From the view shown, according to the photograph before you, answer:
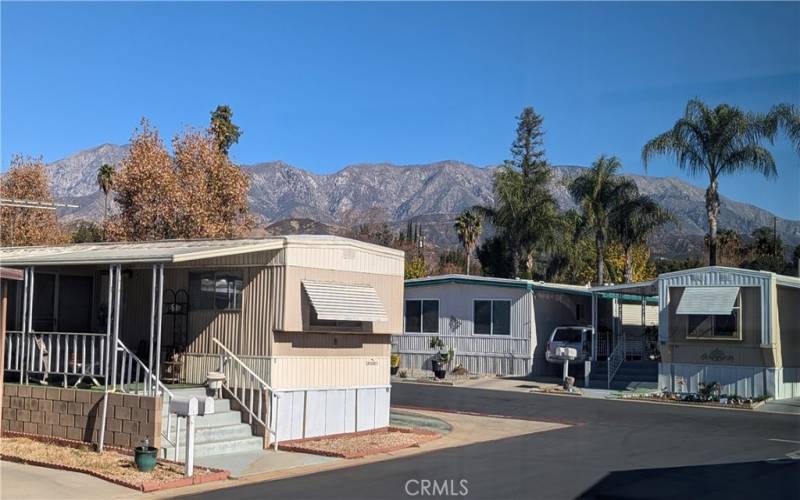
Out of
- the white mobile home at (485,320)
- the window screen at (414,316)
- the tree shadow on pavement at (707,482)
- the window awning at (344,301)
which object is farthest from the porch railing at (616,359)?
the tree shadow on pavement at (707,482)

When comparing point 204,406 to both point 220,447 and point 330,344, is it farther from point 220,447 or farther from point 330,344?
point 330,344

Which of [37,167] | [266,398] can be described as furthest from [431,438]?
[37,167]

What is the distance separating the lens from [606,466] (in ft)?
46.8

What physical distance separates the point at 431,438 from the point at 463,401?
25.8ft

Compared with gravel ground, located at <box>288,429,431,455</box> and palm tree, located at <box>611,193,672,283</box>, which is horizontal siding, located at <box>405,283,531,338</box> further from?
gravel ground, located at <box>288,429,431,455</box>

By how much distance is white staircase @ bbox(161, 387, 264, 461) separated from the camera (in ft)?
48.0

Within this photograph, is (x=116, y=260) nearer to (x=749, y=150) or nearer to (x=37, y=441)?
(x=37, y=441)

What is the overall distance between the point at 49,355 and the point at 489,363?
2023 cm

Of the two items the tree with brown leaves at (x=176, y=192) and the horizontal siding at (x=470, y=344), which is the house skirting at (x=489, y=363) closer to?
the horizontal siding at (x=470, y=344)

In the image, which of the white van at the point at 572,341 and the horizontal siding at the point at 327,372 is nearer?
the horizontal siding at the point at 327,372

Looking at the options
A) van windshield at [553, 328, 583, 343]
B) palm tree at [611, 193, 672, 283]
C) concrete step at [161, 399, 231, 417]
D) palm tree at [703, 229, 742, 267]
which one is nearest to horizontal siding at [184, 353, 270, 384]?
concrete step at [161, 399, 231, 417]

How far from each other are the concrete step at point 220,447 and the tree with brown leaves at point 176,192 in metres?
17.9

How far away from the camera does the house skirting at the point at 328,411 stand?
16.4 m

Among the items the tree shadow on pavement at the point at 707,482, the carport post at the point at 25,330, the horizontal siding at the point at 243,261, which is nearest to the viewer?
the tree shadow on pavement at the point at 707,482
